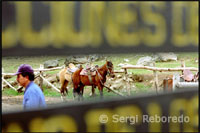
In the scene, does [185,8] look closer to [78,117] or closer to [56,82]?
[78,117]

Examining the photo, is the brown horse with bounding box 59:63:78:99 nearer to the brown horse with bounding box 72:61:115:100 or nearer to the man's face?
the brown horse with bounding box 72:61:115:100

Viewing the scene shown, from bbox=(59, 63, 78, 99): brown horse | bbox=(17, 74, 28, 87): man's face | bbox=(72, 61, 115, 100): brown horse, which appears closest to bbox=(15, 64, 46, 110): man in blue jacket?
bbox=(17, 74, 28, 87): man's face

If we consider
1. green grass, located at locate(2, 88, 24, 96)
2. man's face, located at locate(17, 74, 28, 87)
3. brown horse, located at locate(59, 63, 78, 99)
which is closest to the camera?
man's face, located at locate(17, 74, 28, 87)

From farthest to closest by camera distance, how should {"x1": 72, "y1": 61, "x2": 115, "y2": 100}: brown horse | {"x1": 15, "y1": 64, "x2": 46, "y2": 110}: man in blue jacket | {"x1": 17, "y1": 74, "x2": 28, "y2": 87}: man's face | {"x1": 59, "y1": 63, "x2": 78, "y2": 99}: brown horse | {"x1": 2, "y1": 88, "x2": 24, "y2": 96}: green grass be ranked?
1. {"x1": 2, "y1": 88, "x2": 24, "y2": 96}: green grass
2. {"x1": 59, "y1": 63, "x2": 78, "y2": 99}: brown horse
3. {"x1": 72, "y1": 61, "x2": 115, "y2": 100}: brown horse
4. {"x1": 17, "y1": 74, "x2": 28, "y2": 87}: man's face
5. {"x1": 15, "y1": 64, "x2": 46, "y2": 110}: man in blue jacket

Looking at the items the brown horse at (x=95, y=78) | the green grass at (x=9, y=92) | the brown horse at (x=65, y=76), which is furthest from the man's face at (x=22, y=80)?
the green grass at (x=9, y=92)

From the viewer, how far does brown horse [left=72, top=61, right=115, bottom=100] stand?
3699 millimetres

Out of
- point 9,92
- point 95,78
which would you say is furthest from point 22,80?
point 9,92

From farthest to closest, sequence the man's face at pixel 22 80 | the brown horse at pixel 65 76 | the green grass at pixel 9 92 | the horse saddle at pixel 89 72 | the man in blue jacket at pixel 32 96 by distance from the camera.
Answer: the green grass at pixel 9 92
the brown horse at pixel 65 76
the horse saddle at pixel 89 72
the man's face at pixel 22 80
the man in blue jacket at pixel 32 96

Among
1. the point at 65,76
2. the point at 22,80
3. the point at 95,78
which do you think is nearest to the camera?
the point at 22,80

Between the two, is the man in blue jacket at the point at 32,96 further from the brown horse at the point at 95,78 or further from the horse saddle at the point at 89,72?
the horse saddle at the point at 89,72

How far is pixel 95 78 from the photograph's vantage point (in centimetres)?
397

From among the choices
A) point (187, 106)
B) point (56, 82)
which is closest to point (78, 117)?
point (187, 106)

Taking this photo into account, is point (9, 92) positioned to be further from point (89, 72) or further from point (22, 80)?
point (22, 80)

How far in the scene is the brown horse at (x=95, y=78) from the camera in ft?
12.1
